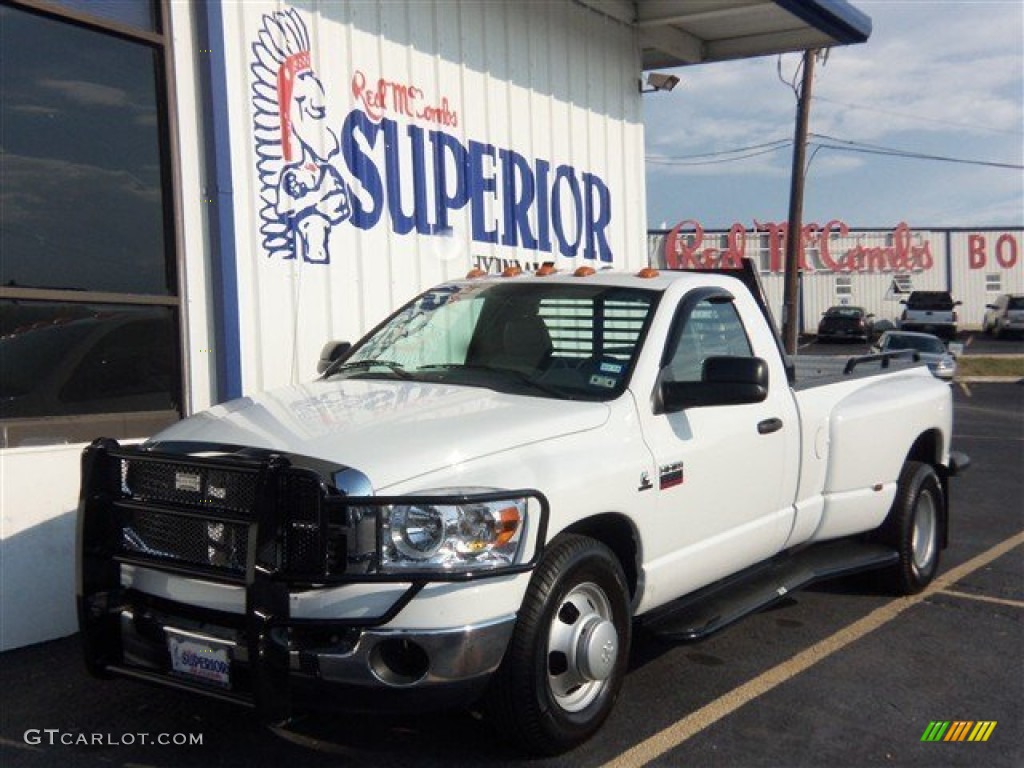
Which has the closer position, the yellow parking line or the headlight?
the headlight

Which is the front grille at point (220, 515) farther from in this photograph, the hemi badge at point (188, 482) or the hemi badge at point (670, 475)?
the hemi badge at point (670, 475)

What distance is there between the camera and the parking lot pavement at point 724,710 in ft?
13.8

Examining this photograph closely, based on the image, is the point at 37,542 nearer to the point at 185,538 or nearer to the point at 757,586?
the point at 185,538

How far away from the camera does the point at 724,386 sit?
4.61 m

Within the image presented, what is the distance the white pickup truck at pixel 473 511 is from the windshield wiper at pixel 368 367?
0.6 inches

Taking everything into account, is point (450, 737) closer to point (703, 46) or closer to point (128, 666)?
point (128, 666)

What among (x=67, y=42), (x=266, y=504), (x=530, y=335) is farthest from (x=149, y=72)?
(x=266, y=504)

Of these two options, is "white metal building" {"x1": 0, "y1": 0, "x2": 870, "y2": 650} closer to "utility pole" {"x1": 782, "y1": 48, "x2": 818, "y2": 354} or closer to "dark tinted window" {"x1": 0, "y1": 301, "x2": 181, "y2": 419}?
"dark tinted window" {"x1": 0, "y1": 301, "x2": 181, "y2": 419}

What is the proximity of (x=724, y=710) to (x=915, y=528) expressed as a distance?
2592 mm

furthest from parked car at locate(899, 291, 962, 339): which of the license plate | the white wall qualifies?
the license plate

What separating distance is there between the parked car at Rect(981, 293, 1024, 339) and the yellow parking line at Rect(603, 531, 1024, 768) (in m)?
41.4

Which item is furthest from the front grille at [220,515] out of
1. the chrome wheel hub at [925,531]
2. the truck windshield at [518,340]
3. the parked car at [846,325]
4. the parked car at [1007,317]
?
the parked car at [1007,317]

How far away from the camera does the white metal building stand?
6.27m

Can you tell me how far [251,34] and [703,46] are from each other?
716cm
